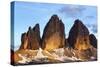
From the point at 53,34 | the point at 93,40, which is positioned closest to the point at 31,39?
the point at 53,34

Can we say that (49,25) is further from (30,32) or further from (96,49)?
(96,49)

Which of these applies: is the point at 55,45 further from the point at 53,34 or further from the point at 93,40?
the point at 93,40

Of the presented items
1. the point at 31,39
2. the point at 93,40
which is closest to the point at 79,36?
the point at 93,40

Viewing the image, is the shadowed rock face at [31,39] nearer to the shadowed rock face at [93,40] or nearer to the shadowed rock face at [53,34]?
the shadowed rock face at [53,34]

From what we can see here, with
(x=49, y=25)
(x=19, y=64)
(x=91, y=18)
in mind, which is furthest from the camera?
(x=91, y=18)

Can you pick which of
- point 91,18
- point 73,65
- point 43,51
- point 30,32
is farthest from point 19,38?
point 91,18

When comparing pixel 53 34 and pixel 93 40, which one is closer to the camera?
pixel 53 34
